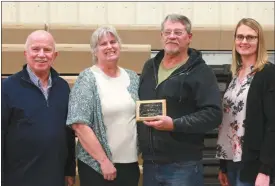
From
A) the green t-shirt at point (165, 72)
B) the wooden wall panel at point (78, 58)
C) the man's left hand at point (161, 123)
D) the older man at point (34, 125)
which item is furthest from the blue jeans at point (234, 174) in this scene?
the wooden wall panel at point (78, 58)

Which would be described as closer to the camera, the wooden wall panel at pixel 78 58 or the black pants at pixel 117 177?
the black pants at pixel 117 177

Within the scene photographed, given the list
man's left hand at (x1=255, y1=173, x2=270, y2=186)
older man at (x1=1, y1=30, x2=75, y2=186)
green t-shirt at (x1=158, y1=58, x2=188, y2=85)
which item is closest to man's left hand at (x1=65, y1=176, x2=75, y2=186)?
older man at (x1=1, y1=30, x2=75, y2=186)

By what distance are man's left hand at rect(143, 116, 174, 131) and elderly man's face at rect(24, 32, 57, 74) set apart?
1.98ft

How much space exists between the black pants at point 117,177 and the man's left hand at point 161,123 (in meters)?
0.29

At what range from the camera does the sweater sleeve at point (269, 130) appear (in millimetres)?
2123

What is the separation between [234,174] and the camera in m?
2.31

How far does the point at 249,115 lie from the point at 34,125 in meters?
1.06

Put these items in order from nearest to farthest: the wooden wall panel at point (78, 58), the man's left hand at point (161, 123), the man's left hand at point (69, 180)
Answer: the man's left hand at point (161, 123) → the man's left hand at point (69, 180) → the wooden wall panel at point (78, 58)

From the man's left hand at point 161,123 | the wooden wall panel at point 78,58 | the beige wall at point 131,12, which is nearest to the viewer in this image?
the man's left hand at point 161,123

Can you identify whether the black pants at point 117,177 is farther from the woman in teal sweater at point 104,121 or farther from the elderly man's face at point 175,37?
the elderly man's face at point 175,37

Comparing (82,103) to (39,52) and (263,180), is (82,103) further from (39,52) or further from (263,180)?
(263,180)

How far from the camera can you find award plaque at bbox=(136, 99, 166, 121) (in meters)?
2.12

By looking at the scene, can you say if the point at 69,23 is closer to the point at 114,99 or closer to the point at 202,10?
the point at 202,10

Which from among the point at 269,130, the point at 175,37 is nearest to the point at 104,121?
the point at 175,37
